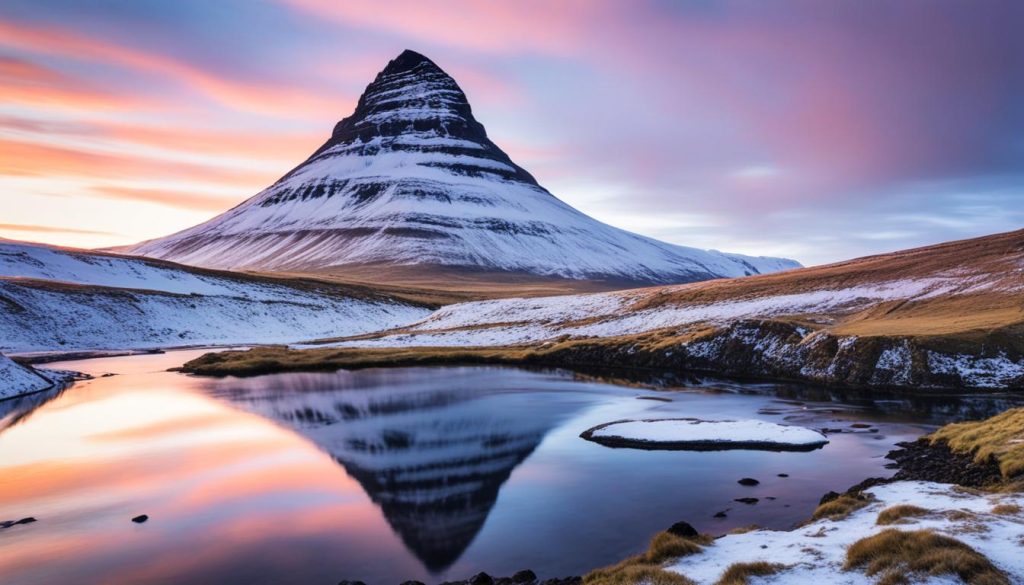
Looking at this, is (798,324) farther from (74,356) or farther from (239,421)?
(74,356)

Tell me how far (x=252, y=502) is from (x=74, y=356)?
6164 centimetres

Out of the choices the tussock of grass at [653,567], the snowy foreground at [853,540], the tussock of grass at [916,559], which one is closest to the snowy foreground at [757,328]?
the snowy foreground at [853,540]


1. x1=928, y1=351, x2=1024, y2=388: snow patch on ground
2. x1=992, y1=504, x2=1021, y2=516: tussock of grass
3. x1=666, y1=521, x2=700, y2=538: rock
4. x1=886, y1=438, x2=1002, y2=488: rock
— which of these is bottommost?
x1=666, y1=521, x2=700, y2=538: rock

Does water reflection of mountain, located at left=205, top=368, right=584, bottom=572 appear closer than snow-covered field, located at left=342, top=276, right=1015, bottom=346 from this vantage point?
Yes

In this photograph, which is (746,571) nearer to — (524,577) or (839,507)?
(524,577)

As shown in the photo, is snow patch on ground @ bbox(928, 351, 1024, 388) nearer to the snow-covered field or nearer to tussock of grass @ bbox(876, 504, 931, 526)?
the snow-covered field

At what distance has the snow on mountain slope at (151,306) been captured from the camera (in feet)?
260

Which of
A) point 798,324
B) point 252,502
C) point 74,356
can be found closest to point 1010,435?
point 252,502

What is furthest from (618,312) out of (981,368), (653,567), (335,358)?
(653,567)

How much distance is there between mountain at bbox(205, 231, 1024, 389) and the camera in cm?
4428

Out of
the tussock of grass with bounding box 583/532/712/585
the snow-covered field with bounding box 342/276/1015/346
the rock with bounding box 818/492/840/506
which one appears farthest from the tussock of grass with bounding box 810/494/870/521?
the snow-covered field with bounding box 342/276/1015/346

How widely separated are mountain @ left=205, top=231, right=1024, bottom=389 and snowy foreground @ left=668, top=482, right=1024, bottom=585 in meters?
29.2

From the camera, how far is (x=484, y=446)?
1229 inches

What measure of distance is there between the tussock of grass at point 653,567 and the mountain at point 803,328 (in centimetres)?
3495
